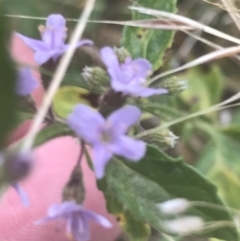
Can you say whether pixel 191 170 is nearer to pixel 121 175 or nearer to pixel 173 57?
pixel 121 175

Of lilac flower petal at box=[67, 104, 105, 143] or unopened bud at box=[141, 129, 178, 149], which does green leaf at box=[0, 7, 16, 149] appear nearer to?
lilac flower petal at box=[67, 104, 105, 143]

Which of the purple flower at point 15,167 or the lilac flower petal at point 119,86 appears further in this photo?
the lilac flower petal at point 119,86

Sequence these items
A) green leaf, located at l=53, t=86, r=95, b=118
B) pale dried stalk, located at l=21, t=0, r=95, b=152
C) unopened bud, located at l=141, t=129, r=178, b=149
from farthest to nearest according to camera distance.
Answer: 1. green leaf, located at l=53, t=86, r=95, b=118
2. unopened bud, located at l=141, t=129, r=178, b=149
3. pale dried stalk, located at l=21, t=0, r=95, b=152

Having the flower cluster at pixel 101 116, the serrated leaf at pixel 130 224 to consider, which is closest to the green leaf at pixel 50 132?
the flower cluster at pixel 101 116

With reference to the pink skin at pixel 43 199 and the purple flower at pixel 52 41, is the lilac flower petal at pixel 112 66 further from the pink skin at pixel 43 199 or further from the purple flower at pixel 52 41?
the pink skin at pixel 43 199

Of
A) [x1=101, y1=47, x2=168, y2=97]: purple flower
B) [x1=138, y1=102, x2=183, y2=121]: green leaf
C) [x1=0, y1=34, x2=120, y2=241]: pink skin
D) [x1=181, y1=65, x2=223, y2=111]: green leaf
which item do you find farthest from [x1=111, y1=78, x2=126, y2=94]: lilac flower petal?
[x1=181, y1=65, x2=223, y2=111]: green leaf

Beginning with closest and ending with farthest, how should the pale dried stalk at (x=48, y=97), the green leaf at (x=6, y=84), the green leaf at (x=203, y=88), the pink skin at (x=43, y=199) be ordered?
the green leaf at (x=6, y=84) → the pale dried stalk at (x=48, y=97) → the pink skin at (x=43, y=199) → the green leaf at (x=203, y=88)

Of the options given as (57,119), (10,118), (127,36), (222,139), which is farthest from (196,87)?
(10,118)
